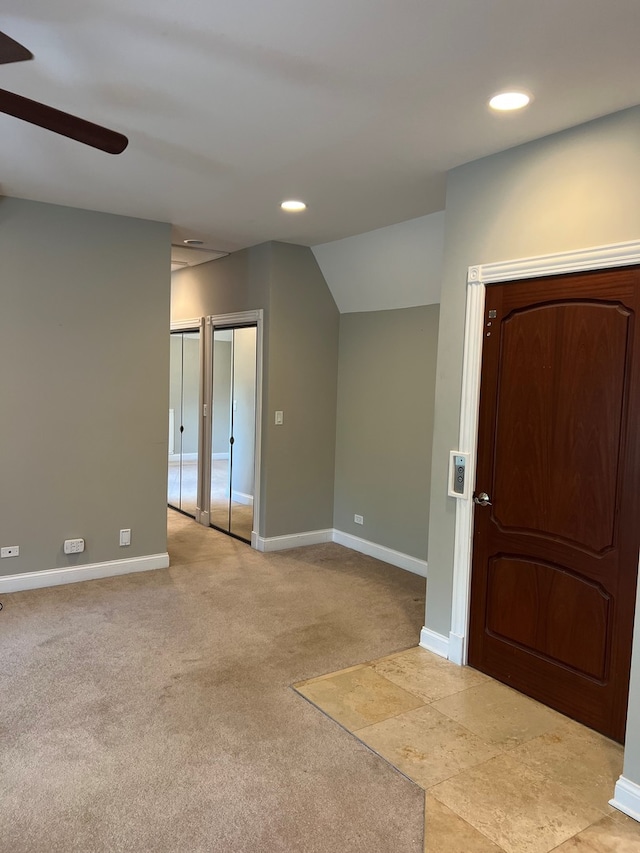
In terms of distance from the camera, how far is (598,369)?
270 cm

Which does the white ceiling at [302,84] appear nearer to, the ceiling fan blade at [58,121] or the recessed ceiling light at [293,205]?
the recessed ceiling light at [293,205]

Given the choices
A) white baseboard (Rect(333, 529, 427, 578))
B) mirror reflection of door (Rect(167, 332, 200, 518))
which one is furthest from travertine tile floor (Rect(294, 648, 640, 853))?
mirror reflection of door (Rect(167, 332, 200, 518))

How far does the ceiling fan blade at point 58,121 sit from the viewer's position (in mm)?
1779

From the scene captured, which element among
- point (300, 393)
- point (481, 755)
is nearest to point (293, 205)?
point (300, 393)

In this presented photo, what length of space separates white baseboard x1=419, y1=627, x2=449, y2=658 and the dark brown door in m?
0.18

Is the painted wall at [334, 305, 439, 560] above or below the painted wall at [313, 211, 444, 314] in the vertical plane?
below

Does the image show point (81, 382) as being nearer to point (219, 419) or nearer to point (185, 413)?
point (219, 419)

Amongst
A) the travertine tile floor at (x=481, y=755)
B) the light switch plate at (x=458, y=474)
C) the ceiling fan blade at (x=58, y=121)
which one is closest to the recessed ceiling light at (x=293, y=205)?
the light switch plate at (x=458, y=474)

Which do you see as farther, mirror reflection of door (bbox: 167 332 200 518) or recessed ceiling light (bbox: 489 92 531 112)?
mirror reflection of door (bbox: 167 332 200 518)

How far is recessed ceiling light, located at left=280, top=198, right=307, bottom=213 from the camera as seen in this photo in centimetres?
398

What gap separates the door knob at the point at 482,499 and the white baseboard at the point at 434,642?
0.82 m

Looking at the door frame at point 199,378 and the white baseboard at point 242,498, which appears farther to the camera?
the door frame at point 199,378

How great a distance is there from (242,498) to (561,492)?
338 cm

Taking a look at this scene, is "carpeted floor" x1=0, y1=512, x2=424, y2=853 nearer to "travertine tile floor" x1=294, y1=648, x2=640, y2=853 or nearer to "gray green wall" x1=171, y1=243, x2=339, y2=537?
"travertine tile floor" x1=294, y1=648, x2=640, y2=853
